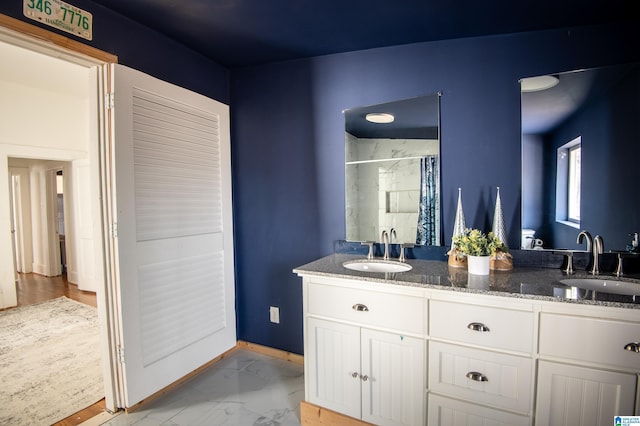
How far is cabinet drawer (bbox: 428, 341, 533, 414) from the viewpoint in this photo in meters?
1.26

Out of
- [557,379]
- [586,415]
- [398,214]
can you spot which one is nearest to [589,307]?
[557,379]

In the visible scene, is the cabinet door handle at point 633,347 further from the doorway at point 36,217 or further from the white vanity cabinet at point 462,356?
the doorway at point 36,217

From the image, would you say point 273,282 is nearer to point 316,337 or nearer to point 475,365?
point 316,337

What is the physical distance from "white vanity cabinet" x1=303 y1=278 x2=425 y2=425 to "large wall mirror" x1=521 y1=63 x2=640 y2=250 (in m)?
0.88

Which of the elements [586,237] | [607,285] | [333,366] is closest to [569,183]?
[586,237]

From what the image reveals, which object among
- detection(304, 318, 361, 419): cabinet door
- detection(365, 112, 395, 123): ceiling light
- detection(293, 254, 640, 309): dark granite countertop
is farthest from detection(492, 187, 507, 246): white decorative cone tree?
detection(304, 318, 361, 419): cabinet door

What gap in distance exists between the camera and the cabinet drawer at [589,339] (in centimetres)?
113

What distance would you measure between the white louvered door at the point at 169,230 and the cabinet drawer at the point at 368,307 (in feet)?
3.13

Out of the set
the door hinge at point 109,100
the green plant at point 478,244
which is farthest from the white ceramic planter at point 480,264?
the door hinge at point 109,100

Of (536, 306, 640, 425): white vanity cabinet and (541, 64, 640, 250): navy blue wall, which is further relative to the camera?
(541, 64, 640, 250): navy blue wall

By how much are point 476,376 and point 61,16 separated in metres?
2.48

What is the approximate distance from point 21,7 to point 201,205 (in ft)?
4.23

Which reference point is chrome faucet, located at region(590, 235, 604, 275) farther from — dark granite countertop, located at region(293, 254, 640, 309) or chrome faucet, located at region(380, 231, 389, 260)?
chrome faucet, located at region(380, 231, 389, 260)

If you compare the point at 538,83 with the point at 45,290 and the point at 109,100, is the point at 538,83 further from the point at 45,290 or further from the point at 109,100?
the point at 45,290
